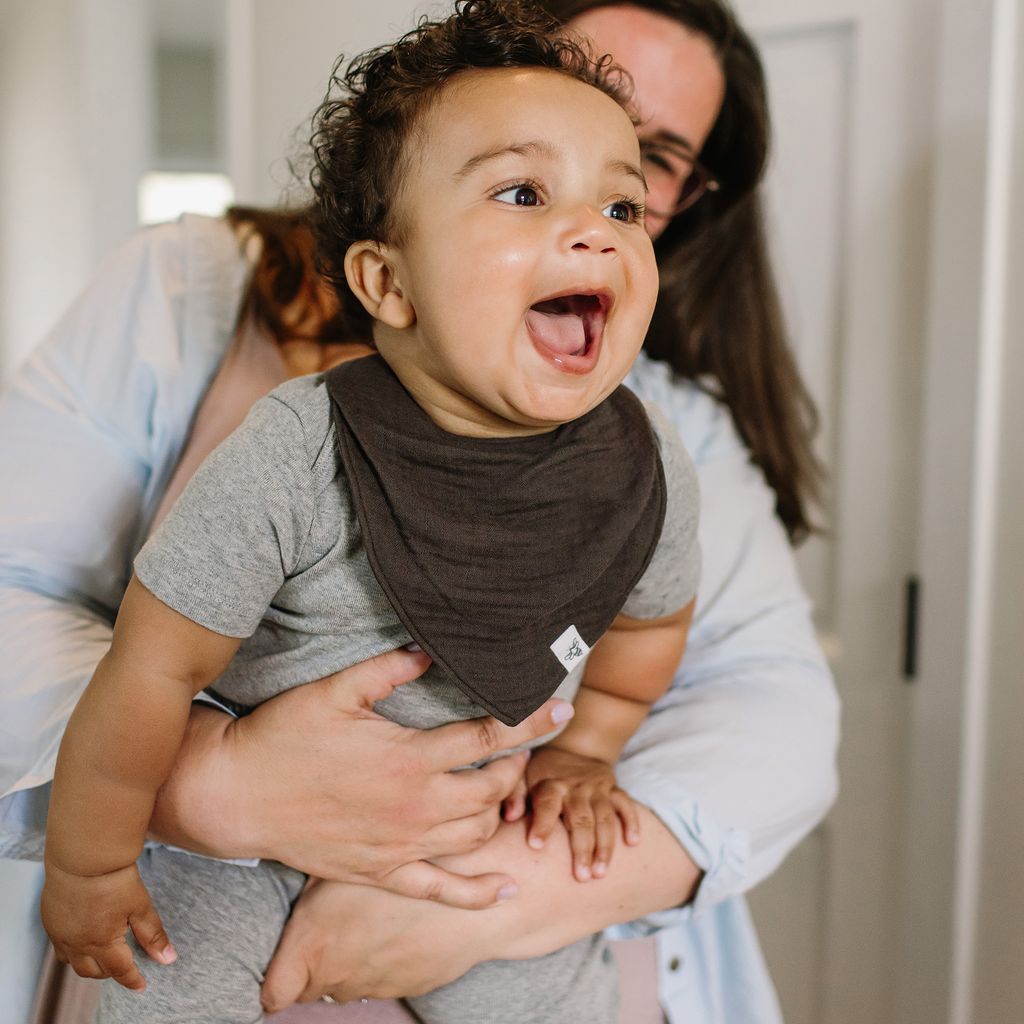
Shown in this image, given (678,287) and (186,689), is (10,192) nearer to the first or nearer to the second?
(678,287)

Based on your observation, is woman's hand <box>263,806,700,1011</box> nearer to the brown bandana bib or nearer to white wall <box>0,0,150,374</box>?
the brown bandana bib

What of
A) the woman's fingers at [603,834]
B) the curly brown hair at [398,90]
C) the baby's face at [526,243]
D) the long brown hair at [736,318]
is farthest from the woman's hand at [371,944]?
the long brown hair at [736,318]

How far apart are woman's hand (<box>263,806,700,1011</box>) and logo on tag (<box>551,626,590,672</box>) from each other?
0.20 metres

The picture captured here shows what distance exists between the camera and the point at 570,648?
889mm

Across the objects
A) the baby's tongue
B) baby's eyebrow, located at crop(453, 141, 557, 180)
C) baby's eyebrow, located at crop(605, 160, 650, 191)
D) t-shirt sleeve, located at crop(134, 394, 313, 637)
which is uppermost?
baby's eyebrow, located at crop(453, 141, 557, 180)

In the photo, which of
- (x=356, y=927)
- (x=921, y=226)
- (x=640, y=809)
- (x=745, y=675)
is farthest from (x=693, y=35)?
(x=356, y=927)

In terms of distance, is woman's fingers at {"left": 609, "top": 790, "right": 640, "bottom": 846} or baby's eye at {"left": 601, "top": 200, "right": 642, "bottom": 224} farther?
woman's fingers at {"left": 609, "top": 790, "right": 640, "bottom": 846}

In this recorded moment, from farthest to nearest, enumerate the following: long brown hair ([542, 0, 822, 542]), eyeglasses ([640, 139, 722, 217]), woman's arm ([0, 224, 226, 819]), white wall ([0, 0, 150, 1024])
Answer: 1. white wall ([0, 0, 150, 1024])
2. long brown hair ([542, 0, 822, 542])
3. eyeglasses ([640, 139, 722, 217])
4. woman's arm ([0, 224, 226, 819])

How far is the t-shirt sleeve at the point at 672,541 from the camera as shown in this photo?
3.14 ft

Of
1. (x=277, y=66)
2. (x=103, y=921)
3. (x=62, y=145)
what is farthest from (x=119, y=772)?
(x=62, y=145)

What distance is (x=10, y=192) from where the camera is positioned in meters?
3.41

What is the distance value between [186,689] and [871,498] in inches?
56.0

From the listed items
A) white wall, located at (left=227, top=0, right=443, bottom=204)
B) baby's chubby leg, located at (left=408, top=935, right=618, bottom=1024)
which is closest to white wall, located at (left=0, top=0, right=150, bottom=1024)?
white wall, located at (left=227, top=0, right=443, bottom=204)

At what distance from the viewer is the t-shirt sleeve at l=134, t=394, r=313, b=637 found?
0.76 meters
